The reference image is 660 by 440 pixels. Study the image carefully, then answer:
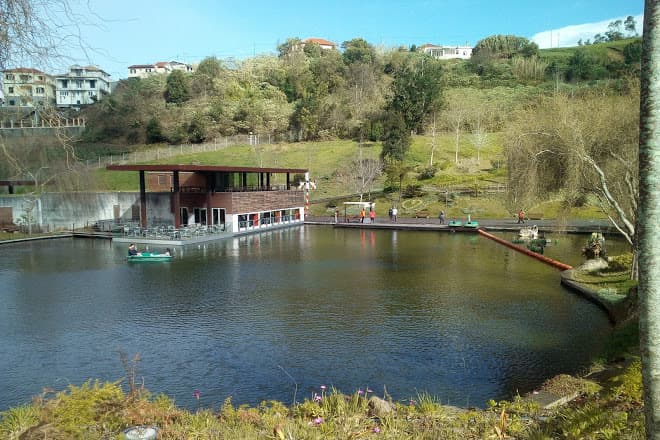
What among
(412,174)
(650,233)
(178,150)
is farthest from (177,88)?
(650,233)

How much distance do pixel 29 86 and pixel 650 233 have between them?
5.66 metres

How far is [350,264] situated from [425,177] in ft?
109

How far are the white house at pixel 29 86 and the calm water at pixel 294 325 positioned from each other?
7352 millimetres

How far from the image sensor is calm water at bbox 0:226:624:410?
1166 centimetres

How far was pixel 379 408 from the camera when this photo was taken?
8.30 metres

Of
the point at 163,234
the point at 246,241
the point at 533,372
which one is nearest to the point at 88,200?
the point at 163,234

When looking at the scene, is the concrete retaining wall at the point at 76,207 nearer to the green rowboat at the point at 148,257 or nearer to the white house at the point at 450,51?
the green rowboat at the point at 148,257

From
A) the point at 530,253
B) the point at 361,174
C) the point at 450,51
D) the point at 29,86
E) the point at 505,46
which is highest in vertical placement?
the point at 450,51

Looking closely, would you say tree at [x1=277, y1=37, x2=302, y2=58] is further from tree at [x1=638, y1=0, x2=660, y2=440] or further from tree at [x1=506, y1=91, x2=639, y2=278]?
tree at [x1=638, y1=0, x2=660, y2=440]

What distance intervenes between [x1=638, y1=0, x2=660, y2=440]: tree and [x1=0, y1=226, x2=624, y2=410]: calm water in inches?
277

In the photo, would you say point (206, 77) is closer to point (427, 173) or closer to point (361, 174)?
point (361, 174)

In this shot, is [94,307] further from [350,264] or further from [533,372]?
[533,372]

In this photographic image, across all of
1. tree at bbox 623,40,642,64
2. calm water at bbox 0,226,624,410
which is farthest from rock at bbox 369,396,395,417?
tree at bbox 623,40,642,64

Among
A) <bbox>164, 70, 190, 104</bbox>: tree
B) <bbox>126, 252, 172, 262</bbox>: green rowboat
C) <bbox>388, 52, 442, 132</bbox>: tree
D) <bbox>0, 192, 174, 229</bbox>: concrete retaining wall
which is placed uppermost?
<bbox>164, 70, 190, 104</bbox>: tree
